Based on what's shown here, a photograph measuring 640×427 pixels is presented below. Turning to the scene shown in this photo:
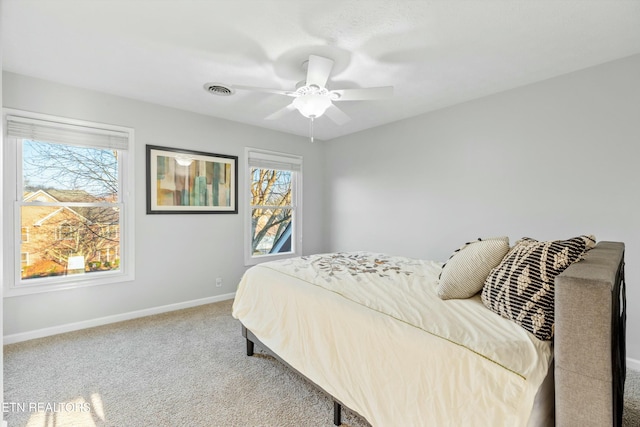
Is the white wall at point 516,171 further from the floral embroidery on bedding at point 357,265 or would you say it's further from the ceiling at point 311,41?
the floral embroidery on bedding at point 357,265

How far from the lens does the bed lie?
907 mm

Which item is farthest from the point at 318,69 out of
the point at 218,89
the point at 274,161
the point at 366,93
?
the point at 274,161

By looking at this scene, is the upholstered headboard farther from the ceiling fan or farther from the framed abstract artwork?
the framed abstract artwork

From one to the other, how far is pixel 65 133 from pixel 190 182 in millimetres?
1231

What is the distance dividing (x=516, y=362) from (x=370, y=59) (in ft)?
7.19

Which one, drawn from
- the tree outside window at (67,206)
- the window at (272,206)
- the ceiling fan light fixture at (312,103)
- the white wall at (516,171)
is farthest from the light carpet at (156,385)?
the ceiling fan light fixture at (312,103)

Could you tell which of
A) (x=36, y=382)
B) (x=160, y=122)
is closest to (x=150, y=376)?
(x=36, y=382)

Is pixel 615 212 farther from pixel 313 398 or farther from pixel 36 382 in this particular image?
pixel 36 382

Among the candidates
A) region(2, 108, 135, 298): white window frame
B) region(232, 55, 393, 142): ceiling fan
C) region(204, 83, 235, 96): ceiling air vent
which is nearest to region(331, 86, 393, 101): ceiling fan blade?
region(232, 55, 393, 142): ceiling fan

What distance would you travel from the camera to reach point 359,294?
5.57 feet

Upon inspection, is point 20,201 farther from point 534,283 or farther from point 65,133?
point 534,283

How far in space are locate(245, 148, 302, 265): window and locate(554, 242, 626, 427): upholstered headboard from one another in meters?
3.65

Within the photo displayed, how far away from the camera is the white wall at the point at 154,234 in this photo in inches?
107

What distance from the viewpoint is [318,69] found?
2.09 meters
